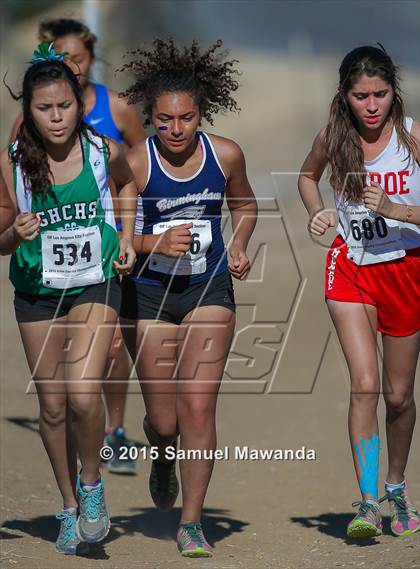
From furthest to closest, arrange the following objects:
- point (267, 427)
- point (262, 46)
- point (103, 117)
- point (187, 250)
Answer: point (262, 46) < point (267, 427) < point (103, 117) < point (187, 250)

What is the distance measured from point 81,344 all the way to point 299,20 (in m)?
20.9

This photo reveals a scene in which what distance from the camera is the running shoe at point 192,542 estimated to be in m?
5.20

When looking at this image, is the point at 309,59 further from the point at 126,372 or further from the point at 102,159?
the point at 102,159

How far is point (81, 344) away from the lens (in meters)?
4.99

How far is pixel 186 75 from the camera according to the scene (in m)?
5.36

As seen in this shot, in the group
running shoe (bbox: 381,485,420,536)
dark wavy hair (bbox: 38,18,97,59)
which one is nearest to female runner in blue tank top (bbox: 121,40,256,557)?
running shoe (bbox: 381,485,420,536)

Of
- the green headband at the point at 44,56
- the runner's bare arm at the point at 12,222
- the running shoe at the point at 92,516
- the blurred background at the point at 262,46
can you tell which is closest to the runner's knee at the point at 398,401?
the running shoe at the point at 92,516

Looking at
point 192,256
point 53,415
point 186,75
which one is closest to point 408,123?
point 186,75

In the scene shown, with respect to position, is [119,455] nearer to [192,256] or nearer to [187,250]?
[192,256]

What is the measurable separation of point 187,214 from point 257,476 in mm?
2866

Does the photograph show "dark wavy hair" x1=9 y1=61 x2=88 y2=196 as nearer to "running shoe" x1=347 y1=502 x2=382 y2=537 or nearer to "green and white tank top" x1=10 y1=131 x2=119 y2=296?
"green and white tank top" x1=10 y1=131 x2=119 y2=296

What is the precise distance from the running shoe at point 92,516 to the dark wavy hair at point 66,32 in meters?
3.28

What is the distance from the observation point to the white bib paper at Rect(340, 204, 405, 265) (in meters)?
5.14

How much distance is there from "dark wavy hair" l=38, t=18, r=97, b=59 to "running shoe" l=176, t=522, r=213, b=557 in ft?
11.2
